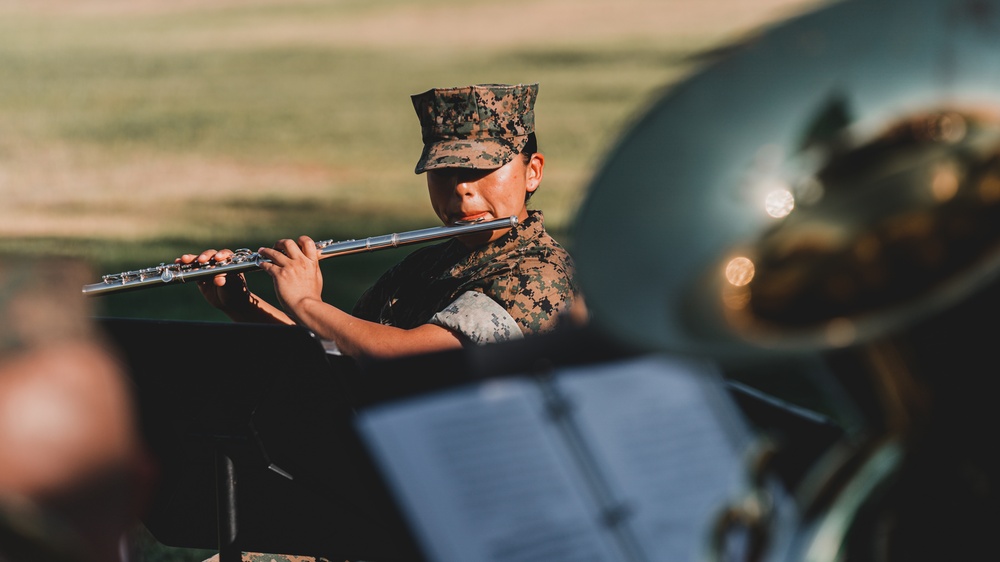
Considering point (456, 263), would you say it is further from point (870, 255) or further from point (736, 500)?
point (870, 255)

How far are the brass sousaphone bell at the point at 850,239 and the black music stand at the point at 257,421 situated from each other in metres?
1.01

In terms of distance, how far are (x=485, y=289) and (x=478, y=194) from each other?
0.34 meters

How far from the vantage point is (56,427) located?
0.98 meters

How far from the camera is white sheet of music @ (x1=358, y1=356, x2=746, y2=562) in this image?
1566 millimetres

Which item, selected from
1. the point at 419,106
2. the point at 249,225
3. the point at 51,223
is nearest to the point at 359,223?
the point at 249,225

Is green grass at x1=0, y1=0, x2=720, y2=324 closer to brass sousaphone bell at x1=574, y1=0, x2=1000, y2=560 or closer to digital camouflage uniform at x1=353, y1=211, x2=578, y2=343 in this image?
digital camouflage uniform at x1=353, y1=211, x2=578, y2=343

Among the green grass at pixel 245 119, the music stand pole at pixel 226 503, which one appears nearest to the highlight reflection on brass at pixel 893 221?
the music stand pole at pixel 226 503

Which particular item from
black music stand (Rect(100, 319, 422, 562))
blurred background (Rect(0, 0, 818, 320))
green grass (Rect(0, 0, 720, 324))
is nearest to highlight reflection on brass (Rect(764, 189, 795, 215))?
black music stand (Rect(100, 319, 422, 562))

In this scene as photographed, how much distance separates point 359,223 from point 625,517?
36.8ft

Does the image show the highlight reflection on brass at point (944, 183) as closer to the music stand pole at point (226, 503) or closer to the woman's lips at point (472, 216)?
the music stand pole at point (226, 503)

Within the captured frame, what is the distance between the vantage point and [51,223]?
12.8 meters

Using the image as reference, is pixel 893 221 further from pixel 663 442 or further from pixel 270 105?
pixel 270 105

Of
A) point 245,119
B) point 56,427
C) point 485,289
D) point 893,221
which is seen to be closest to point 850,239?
point 893,221

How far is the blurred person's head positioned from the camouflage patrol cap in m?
2.64
